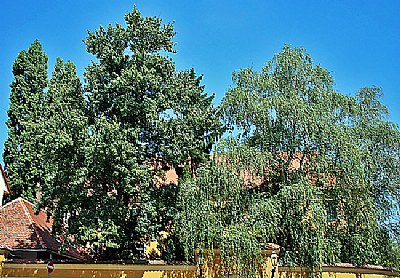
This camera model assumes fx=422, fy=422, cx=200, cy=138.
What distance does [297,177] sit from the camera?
44.8 ft

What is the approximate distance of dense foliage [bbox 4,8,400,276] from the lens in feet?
39.5

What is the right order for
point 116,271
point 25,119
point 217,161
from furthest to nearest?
point 25,119 → point 217,161 → point 116,271

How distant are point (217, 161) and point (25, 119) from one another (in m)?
11.2

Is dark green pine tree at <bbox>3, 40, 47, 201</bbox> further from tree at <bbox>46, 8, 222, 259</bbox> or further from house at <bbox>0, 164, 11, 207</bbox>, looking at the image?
tree at <bbox>46, 8, 222, 259</bbox>

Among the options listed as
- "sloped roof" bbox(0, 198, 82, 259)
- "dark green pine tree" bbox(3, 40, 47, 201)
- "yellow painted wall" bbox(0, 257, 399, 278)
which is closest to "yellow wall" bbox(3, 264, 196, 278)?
"yellow painted wall" bbox(0, 257, 399, 278)

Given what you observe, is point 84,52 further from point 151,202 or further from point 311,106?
point 311,106

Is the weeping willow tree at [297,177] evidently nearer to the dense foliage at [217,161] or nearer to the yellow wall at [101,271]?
the dense foliage at [217,161]

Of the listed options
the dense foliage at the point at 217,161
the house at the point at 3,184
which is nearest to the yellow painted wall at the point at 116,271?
the dense foliage at the point at 217,161

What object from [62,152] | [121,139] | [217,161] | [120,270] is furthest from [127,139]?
[120,270]

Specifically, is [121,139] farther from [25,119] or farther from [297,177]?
[25,119]

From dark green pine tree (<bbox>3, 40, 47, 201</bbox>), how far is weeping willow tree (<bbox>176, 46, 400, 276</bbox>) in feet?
31.3

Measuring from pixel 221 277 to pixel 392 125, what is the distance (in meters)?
8.74

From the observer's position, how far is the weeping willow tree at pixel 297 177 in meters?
12.1

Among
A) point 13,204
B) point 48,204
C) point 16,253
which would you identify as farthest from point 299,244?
point 13,204
